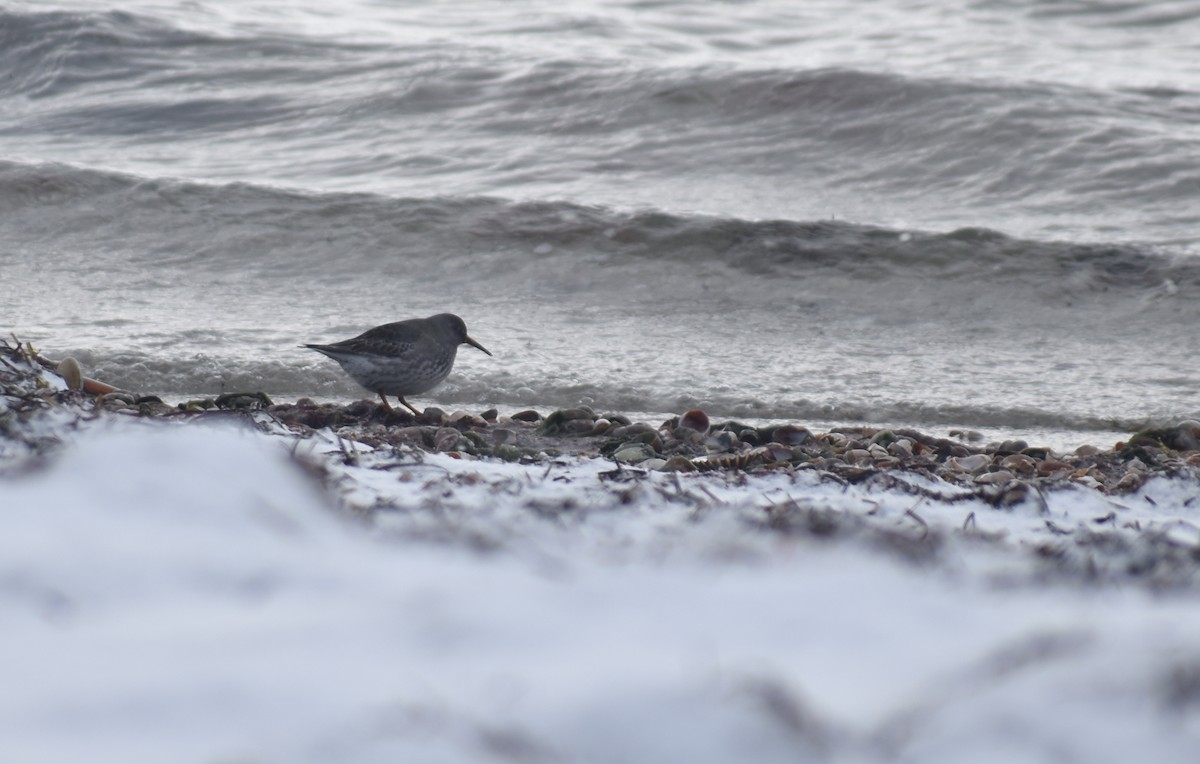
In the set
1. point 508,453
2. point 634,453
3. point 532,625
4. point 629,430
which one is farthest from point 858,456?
point 532,625

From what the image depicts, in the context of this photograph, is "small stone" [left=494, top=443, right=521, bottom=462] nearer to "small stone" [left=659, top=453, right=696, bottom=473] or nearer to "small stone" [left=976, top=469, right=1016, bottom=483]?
"small stone" [left=659, top=453, right=696, bottom=473]

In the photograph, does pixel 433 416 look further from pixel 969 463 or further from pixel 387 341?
pixel 969 463

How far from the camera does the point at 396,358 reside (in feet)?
18.9

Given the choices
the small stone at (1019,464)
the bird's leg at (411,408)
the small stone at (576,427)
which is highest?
the small stone at (1019,464)

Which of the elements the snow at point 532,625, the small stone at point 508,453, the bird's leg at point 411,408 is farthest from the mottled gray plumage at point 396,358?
the snow at point 532,625

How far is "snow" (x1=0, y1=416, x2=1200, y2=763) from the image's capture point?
2221 mm

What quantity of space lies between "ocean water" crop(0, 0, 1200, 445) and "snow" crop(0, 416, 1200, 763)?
10.9 feet

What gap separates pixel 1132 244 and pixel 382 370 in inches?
211

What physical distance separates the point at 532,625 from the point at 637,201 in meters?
7.48

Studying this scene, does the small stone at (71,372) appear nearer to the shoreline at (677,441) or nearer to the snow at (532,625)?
the shoreline at (677,441)

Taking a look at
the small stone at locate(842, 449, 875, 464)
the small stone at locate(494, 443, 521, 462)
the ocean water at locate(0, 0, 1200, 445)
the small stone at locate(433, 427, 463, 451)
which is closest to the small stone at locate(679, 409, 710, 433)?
the small stone at locate(842, 449, 875, 464)

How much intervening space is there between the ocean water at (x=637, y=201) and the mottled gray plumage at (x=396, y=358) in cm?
53

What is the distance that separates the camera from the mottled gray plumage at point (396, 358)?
579 centimetres

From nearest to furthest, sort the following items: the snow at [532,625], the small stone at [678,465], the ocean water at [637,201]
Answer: the snow at [532,625]
the small stone at [678,465]
the ocean water at [637,201]
